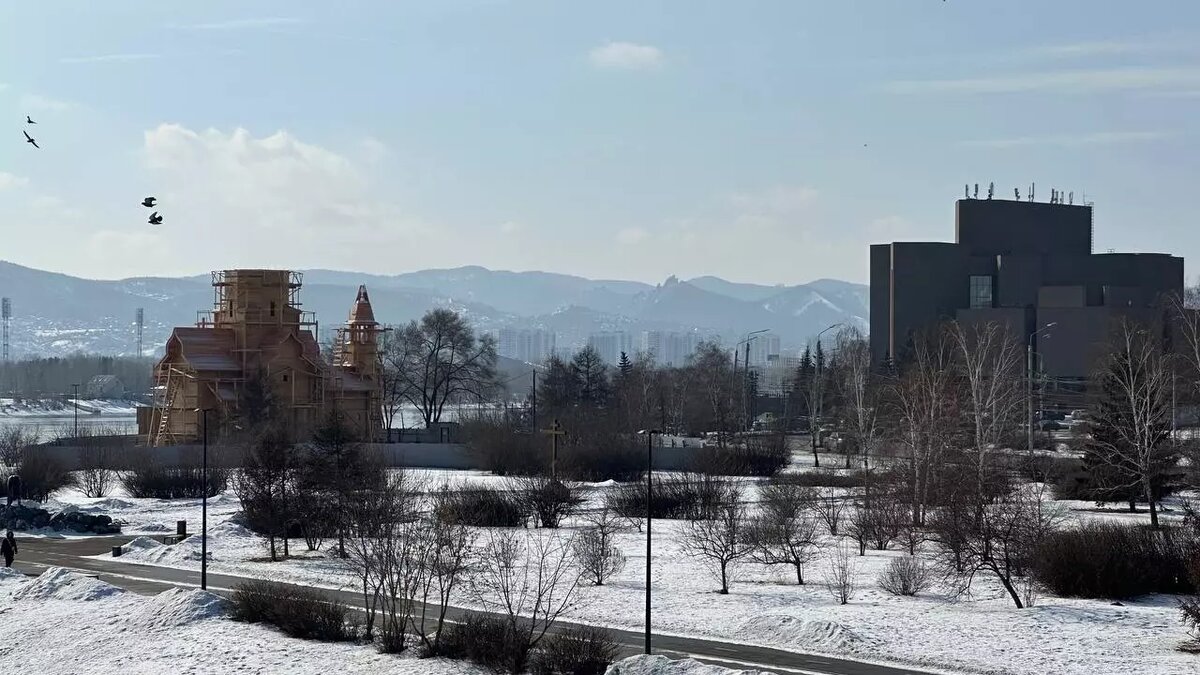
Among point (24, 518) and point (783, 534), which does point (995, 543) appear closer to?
point (783, 534)

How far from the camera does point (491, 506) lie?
184 feet

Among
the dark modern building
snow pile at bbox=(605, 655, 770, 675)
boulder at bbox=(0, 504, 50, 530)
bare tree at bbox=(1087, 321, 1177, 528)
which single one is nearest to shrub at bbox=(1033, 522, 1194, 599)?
snow pile at bbox=(605, 655, 770, 675)

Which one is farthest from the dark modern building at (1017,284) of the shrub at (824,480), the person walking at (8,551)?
the person walking at (8,551)

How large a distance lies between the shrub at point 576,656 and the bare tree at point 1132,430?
93.3 ft

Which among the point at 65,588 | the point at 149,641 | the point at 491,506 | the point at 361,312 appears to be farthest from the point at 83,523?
the point at 361,312

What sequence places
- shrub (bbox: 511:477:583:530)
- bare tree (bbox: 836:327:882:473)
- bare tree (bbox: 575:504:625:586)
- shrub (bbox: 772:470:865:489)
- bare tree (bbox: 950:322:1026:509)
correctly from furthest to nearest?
bare tree (bbox: 836:327:882:473), shrub (bbox: 772:470:865:489), shrub (bbox: 511:477:583:530), bare tree (bbox: 950:322:1026:509), bare tree (bbox: 575:504:625:586)

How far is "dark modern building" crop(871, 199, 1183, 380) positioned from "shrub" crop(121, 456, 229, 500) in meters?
60.7

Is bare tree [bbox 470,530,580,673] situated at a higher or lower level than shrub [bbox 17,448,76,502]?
lower

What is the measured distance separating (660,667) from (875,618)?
26.0ft

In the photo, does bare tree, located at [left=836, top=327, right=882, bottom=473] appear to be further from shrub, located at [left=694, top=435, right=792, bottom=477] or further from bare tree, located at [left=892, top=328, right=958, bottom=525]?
bare tree, located at [left=892, top=328, right=958, bottom=525]

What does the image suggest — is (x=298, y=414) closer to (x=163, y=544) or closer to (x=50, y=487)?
(x=50, y=487)

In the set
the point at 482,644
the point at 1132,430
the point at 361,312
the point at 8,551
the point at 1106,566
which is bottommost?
the point at 482,644

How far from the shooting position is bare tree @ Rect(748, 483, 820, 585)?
4319cm

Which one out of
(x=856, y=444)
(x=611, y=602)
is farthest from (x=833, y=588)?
(x=856, y=444)
